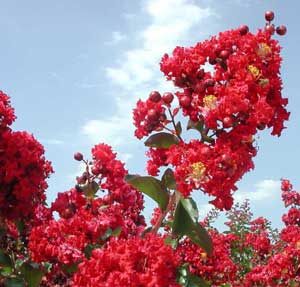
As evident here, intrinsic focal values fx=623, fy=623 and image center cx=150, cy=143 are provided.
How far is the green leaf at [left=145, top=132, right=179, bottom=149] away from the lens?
3281mm

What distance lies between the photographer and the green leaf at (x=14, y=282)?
11.2ft

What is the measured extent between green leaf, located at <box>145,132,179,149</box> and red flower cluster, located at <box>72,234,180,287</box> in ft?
2.49

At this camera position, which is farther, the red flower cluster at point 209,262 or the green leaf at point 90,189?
the red flower cluster at point 209,262

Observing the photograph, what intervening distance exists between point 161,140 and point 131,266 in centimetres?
96

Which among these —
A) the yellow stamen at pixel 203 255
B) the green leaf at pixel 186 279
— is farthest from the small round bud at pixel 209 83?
the yellow stamen at pixel 203 255

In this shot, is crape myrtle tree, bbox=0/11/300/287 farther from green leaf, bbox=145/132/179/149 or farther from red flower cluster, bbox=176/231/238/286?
red flower cluster, bbox=176/231/238/286

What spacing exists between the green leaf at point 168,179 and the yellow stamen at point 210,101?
39 centimetres

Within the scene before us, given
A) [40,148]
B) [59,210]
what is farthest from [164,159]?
[40,148]

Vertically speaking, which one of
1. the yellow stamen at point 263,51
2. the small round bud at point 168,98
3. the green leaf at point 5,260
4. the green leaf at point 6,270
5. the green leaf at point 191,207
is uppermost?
the yellow stamen at point 263,51

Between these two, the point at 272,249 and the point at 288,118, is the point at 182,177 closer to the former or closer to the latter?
the point at 288,118

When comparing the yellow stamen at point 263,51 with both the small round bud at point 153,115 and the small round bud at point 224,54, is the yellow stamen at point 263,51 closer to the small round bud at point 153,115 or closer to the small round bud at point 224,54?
the small round bud at point 224,54

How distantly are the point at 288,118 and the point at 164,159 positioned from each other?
0.73 metres

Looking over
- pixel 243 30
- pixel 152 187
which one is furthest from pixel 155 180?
pixel 243 30

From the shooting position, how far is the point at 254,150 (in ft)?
10.6
